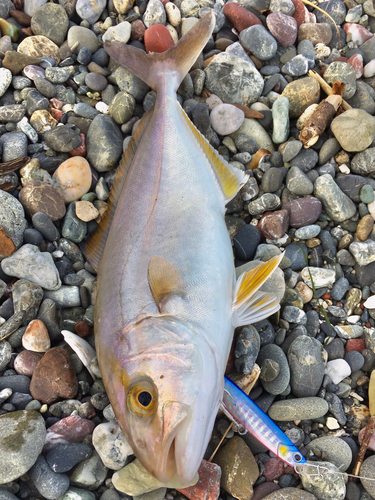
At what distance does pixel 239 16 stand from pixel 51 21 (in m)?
1.86

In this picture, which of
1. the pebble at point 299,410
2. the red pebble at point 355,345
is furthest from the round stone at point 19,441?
the red pebble at point 355,345

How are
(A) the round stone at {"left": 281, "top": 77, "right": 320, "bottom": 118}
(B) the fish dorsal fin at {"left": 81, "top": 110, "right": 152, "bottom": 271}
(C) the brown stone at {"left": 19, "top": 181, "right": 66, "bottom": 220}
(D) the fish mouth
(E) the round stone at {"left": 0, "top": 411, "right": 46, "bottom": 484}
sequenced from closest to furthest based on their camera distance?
→ 1. (D) the fish mouth
2. (E) the round stone at {"left": 0, "top": 411, "right": 46, "bottom": 484}
3. (B) the fish dorsal fin at {"left": 81, "top": 110, "right": 152, "bottom": 271}
4. (C) the brown stone at {"left": 19, "top": 181, "right": 66, "bottom": 220}
5. (A) the round stone at {"left": 281, "top": 77, "right": 320, "bottom": 118}

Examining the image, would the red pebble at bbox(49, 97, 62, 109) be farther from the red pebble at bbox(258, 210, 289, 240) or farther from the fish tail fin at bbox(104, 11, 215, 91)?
the red pebble at bbox(258, 210, 289, 240)

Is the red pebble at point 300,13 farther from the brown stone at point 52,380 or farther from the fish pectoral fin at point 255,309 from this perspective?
the brown stone at point 52,380

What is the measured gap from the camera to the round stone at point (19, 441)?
224 cm

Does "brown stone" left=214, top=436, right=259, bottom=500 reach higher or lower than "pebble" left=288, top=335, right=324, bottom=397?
lower

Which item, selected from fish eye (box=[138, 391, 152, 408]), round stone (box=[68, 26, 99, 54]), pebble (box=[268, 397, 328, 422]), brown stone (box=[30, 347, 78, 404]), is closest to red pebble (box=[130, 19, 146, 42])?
round stone (box=[68, 26, 99, 54])

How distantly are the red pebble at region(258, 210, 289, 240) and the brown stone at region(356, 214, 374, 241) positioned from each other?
0.64 metres

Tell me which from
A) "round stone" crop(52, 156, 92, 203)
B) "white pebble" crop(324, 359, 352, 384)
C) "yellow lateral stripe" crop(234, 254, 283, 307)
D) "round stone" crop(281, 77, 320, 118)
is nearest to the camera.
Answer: "yellow lateral stripe" crop(234, 254, 283, 307)

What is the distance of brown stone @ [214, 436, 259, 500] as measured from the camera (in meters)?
2.48

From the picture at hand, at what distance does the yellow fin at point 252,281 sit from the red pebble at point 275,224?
636 mm

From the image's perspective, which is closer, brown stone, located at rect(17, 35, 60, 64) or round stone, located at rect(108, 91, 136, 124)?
round stone, located at rect(108, 91, 136, 124)

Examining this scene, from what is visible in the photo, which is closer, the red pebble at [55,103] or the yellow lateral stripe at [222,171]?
the yellow lateral stripe at [222,171]

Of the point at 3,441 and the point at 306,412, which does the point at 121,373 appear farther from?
the point at 306,412
